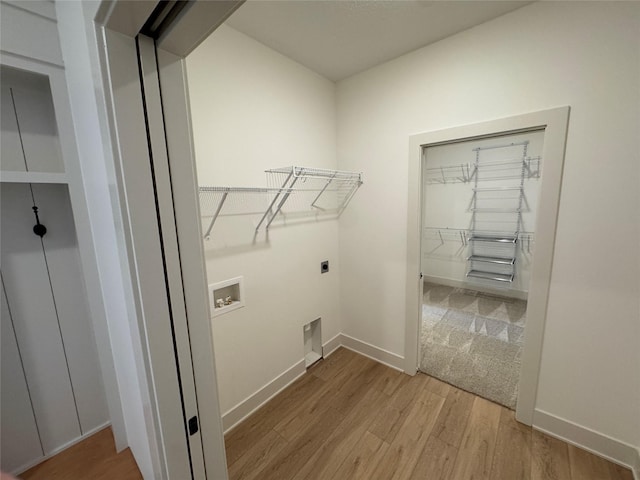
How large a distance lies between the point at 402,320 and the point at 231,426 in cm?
153

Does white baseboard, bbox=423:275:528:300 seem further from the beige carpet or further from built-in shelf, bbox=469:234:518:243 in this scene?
built-in shelf, bbox=469:234:518:243

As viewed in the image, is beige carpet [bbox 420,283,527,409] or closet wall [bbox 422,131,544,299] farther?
closet wall [bbox 422,131,544,299]

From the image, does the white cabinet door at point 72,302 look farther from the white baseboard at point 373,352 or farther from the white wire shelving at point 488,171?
the white wire shelving at point 488,171

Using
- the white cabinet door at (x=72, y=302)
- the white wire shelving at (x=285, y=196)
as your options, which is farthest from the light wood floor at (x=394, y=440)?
the white wire shelving at (x=285, y=196)

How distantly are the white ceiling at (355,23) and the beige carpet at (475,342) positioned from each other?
2.60m

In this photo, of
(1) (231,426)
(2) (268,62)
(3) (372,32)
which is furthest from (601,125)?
(1) (231,426)

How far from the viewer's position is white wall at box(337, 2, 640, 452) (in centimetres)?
129

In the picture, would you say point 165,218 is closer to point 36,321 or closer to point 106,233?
point 106,233

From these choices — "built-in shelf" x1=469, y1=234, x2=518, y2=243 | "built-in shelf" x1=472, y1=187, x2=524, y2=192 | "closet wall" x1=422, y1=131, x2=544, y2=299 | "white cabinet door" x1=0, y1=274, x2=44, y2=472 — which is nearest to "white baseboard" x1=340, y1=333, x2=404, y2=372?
"closet wall" x1=422, y1=131, x2=544, y2=299

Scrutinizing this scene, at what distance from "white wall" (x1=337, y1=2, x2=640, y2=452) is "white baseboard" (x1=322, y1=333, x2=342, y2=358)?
62.6 inches

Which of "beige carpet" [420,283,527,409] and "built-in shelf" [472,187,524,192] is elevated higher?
"built-in shelf" [472,187,524,192]

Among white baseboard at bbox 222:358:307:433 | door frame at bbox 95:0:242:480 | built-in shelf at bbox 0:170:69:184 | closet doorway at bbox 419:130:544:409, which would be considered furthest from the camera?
closet doorway at bbox 419:130:544:409

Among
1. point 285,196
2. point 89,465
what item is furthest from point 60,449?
point 285,196

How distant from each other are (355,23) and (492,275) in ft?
12.5
